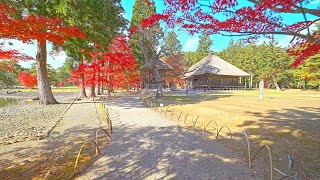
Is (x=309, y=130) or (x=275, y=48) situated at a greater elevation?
(x=275, y=48)

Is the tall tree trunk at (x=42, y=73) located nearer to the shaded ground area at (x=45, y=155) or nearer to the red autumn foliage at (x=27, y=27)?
the red autumn foliage at (x=27, y=27)

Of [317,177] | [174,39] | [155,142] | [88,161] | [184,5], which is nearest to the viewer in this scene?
[317,177]

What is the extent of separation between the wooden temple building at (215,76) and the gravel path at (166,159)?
87.5 feet

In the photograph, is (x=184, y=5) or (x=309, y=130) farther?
(x=309, y=130)

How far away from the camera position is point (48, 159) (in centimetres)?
482

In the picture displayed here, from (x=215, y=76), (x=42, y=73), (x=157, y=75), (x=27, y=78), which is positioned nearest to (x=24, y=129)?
(x=42, y=73)

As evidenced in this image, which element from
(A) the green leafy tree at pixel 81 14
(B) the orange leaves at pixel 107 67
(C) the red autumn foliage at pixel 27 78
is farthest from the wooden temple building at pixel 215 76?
(C) the red autumn foliage at pixel 27 78

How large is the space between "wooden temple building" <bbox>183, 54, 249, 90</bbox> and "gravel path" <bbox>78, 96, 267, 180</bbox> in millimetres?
26656

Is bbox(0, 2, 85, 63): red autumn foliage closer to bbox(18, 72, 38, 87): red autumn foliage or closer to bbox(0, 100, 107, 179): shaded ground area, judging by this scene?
bbox(0, 100, 107, 179): shaded ground area

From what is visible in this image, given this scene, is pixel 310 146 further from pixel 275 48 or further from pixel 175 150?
pixel 275 48

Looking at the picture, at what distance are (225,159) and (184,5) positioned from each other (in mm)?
4112

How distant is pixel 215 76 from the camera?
111 ft

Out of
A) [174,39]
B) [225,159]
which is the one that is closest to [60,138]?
[225,159]

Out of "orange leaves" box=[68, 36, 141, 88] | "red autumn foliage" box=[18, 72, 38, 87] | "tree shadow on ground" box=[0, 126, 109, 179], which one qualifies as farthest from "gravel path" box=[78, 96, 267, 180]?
"red autumn foliage" box=[18, 72, 38, 87]
